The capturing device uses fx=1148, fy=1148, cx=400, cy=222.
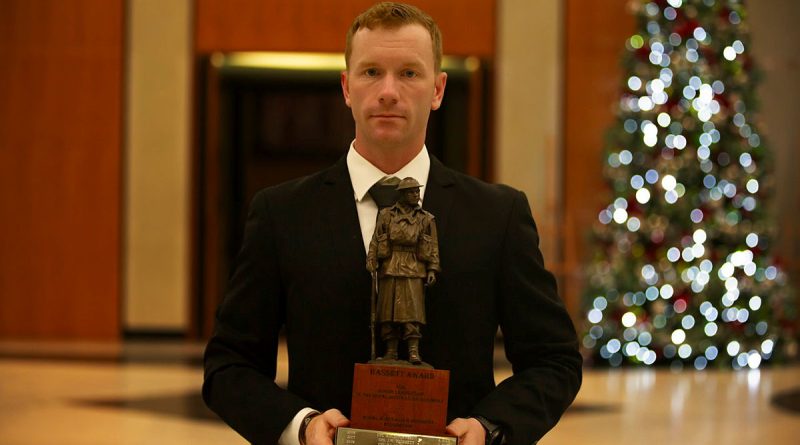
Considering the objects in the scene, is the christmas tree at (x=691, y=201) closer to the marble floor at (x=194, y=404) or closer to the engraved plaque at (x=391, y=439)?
the marble floor at (x=194, y=404)

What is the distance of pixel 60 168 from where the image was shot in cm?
1190

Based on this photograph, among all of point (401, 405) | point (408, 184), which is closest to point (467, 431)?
point (401, 405)

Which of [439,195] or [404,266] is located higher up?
[439,195]

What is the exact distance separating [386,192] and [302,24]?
33.0 ft

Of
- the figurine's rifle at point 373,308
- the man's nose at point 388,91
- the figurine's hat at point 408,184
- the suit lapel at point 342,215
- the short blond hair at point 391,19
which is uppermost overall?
the short blond hair at point 391,19

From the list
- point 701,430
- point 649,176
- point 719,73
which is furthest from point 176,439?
point 719,73

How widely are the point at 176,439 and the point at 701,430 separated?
9.47ft

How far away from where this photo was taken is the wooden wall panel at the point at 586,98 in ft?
37.6

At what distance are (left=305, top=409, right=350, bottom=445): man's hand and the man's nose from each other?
52 cm

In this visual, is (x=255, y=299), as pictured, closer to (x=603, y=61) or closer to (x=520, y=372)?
(x=520, y=372)

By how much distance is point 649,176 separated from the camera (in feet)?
33.0

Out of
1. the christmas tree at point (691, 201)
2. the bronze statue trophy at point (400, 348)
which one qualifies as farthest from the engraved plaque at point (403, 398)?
the christmas tree at point (691, 201)

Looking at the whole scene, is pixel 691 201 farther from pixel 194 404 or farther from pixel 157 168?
pixel 157 168

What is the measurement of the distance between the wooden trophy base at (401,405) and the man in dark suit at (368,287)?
0.16 m
